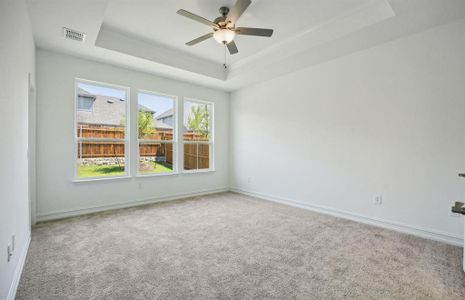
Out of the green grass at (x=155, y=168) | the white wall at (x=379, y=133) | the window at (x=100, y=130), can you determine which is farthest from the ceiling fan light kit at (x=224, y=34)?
the green grass at (x=155, y=168)

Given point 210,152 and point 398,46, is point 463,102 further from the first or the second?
point 210,152

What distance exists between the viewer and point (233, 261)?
243cm

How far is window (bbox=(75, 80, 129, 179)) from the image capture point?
410 cm

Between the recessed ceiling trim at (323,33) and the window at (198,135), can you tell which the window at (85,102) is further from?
the recessed ceiling trim at (323,33)

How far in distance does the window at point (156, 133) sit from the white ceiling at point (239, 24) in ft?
2.33

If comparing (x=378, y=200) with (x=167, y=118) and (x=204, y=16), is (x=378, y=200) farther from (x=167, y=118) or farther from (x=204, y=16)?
(x=167, y=118)

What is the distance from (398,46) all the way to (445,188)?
203 centimetres

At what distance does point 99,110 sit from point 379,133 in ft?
15.6

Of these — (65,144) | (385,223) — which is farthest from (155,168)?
(385,223)

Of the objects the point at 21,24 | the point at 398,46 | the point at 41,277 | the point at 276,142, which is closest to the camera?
the point at 41,277

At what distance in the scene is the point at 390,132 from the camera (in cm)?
342

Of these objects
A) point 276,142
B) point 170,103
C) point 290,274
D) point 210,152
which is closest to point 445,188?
point 290,274

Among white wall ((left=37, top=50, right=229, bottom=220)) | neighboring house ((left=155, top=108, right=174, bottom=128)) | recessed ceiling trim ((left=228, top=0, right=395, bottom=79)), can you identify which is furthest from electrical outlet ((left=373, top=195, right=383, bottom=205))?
neighboring house ((left=155, top=108, right=174, bottom=128))

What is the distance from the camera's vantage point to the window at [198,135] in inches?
219
